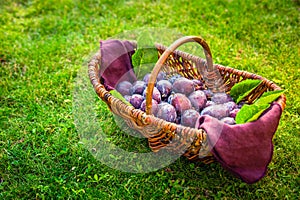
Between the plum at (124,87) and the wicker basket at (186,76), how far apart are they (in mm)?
144

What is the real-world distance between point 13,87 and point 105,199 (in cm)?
109

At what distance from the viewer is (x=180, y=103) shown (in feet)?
5.30

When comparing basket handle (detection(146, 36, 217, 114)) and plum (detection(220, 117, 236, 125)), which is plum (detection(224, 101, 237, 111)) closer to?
plum (detection(220, 117, 236, 125))

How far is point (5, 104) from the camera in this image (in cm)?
207

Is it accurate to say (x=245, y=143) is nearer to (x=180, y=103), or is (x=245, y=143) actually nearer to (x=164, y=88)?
(x=180, y=103)

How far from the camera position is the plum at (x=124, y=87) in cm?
180

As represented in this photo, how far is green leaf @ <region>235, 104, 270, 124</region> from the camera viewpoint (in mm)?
1409

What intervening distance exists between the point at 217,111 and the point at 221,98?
6.1 inches

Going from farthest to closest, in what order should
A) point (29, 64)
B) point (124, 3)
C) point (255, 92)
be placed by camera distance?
1. point (124, 3)
2. point (29, 64)
3. point (255, 92)

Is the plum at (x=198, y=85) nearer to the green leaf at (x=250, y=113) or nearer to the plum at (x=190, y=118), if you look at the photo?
the plum at (x=190, y=118)

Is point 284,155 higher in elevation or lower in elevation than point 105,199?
higher

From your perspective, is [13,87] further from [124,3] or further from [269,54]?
[269,54]

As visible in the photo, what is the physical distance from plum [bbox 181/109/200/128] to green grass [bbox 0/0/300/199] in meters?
0.23

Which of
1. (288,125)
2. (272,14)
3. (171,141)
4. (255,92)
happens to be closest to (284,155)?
(288,125)
